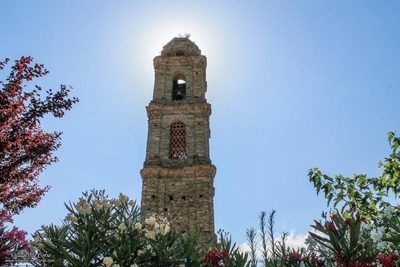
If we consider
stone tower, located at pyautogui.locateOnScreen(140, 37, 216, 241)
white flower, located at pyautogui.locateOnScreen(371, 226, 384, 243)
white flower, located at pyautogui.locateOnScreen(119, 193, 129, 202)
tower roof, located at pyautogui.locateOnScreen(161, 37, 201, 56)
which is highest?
tower roof, located at pyautogui.locateOnScreen(161, 37, 201, 56)

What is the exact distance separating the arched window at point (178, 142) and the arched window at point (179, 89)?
269cm

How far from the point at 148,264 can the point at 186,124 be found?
16774 mm

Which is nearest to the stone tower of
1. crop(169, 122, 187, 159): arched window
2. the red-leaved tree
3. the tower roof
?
crop(169, 122, 187, 159): arched window

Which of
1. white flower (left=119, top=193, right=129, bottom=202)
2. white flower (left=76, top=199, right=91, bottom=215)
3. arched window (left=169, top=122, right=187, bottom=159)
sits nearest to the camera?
white flower (left=76, top=199, right=91, bottom=215)

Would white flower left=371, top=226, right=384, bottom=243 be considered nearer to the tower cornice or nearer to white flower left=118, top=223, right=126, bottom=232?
white flower left=118, top=223, right=126, bottom=232

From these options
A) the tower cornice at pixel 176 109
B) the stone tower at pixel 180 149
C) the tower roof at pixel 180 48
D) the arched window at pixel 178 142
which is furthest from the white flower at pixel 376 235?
the tower roof at pixel 180 48

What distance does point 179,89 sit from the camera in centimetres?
2389

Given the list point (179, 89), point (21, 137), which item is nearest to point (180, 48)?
point (179, 89)

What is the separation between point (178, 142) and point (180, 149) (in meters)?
0.42

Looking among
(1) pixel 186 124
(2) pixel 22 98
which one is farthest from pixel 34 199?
(1) pixel 186 124

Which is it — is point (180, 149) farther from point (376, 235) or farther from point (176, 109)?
point (376, 235)

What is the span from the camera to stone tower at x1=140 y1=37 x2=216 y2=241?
1766 cm

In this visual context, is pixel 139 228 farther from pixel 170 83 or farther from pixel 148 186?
pixel 170 83

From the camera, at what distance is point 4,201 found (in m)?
6.33
